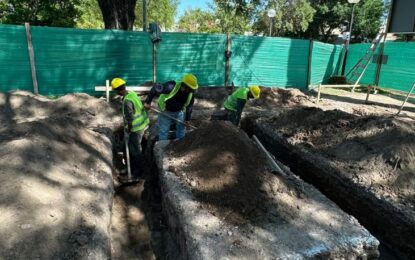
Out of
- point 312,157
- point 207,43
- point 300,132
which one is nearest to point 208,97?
point 207,43

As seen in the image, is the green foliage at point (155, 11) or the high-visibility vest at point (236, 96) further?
the green foliage at point (155, 11)

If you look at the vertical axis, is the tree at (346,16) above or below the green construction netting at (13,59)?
above

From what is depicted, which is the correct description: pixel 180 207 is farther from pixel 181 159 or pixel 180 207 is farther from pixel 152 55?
pixel 152 55

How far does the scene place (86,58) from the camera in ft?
28.1

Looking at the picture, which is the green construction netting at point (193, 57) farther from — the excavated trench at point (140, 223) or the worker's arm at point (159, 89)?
the excavated trench at point (140, 223)

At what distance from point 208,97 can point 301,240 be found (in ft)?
22.4

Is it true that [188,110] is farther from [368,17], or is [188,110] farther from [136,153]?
[368,17]

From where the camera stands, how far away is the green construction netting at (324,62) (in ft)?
42.4

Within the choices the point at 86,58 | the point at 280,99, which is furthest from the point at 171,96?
the point at 280,99

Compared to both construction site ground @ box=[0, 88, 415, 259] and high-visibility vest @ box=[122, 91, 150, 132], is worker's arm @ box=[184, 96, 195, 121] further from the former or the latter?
high-visibility vest @ box=[122, 91, 150, 132]

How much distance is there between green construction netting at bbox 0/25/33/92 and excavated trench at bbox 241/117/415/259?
6.48 metres

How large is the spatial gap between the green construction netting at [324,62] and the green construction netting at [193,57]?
431 cm

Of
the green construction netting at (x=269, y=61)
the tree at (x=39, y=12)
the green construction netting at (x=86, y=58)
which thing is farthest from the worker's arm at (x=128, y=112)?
the tree at (x=39, y=12)

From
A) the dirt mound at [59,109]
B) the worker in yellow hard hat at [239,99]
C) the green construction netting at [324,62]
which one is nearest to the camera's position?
the worker in yellow hard hat at [239,99]
